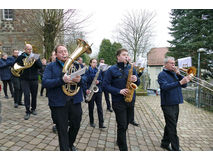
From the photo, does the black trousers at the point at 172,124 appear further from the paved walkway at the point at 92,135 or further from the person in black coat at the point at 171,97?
the paved walkway at the point at 92,135

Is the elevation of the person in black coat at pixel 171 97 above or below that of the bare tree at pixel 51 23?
below

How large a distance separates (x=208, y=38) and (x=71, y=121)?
12.2 meters

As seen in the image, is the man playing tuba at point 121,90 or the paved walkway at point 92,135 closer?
the man playing tuba at point 121,90

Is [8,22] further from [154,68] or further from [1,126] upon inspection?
[154,68]

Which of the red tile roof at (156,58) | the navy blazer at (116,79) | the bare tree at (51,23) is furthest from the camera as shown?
the red tile roof at (156,58)

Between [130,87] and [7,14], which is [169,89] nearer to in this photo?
[130,87]

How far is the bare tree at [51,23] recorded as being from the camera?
1252 centimetres

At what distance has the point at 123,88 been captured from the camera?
124 inches

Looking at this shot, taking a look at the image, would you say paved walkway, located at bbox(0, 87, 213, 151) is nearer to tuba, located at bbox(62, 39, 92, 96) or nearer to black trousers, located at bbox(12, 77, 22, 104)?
black trousers, located at bbox(12, 77, 22, 104)

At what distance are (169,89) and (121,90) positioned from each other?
1.10 meters

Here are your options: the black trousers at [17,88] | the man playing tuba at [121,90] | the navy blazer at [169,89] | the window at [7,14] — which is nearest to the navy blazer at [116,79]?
the man playing tuba at [121,90]

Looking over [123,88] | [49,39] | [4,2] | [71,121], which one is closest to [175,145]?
[123,88]

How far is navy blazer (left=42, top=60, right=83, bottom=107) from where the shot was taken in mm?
2452

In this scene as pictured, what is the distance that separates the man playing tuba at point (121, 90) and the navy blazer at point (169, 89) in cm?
72
